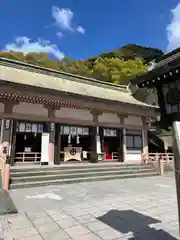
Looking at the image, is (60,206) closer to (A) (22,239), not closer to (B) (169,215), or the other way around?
(A) (22,239)

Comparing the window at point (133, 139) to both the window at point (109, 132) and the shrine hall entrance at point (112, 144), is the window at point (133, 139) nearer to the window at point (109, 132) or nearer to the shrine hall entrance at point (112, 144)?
the shrine hall entrance at point (112, 144)

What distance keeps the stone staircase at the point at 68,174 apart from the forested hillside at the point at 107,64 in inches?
525

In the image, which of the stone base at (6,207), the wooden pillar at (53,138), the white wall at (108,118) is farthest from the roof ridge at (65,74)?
the stone base at (6,207)

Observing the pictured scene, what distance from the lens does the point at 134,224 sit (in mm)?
4371

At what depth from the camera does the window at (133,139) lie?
15414 millimetres

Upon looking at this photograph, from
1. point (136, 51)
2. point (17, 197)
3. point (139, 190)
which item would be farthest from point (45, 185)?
point (136, 51)

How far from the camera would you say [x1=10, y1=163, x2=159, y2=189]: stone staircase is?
341 inches

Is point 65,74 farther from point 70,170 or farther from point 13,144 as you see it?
point 70,170

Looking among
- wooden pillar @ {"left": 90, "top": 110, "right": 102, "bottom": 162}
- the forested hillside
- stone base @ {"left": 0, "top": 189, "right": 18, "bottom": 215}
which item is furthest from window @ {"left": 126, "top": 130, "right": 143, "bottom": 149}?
stone base @ {"left": 0, "top": 189, "right": 18, "bottom": 215}

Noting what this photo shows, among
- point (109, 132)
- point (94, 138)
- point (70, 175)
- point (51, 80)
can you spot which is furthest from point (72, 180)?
point (51, 80)

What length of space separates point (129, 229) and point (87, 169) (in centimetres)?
671

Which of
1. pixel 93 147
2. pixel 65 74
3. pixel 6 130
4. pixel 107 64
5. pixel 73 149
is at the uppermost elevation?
pixel 107 64

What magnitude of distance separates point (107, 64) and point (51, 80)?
1813cm

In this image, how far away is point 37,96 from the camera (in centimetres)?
1086
